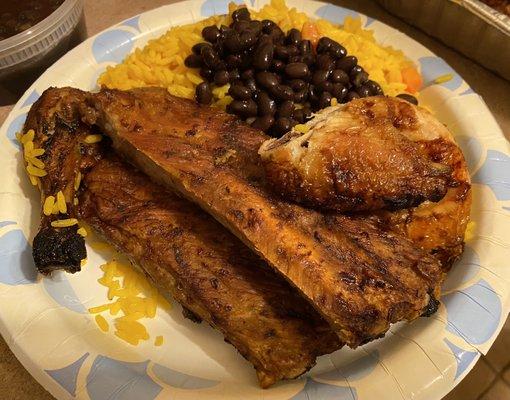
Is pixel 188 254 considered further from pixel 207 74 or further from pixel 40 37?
pixel 40 37

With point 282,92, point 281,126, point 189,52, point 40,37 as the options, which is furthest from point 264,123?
point 40,37

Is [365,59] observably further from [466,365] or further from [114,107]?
[466,365]

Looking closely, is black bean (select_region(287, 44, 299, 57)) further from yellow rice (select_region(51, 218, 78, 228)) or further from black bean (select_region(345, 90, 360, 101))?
yellow rice (select_region(51, 218, 78, 228))

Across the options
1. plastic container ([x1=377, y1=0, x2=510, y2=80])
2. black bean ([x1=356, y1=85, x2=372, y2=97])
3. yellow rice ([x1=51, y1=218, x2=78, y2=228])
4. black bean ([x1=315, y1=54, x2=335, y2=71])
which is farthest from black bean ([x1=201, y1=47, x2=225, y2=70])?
plastic container ([x1=377, y1=0, x2=510, y2=80])

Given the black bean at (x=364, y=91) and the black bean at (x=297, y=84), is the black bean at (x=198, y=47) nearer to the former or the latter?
the black bean at (x=297, y=84)

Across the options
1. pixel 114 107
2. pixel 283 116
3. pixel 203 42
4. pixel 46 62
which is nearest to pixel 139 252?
pixel 114 107

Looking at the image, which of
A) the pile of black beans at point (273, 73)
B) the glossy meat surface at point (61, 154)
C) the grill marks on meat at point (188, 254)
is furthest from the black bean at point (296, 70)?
the glossy meat surface at point (61, 154)
